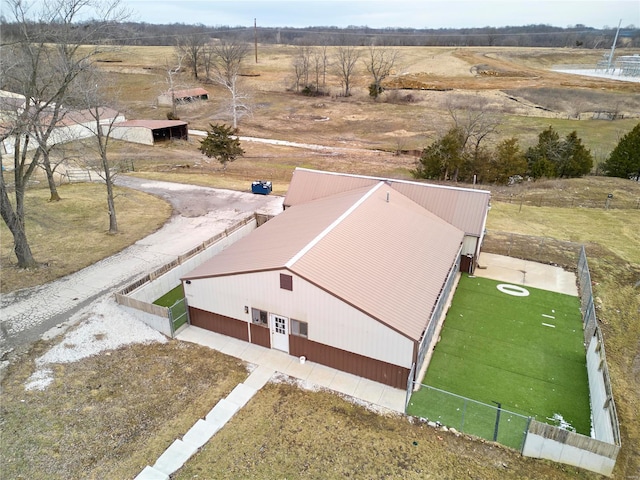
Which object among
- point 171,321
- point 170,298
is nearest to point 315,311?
point 171,321

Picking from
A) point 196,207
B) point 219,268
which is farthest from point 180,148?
point 219,268

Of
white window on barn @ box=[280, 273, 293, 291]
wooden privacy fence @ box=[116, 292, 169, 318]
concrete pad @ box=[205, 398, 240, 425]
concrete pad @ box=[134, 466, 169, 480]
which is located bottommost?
concrete pad @ box=[205, 398, 240, 425]

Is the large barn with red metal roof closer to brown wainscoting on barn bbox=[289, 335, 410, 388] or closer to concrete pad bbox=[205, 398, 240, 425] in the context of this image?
brown wainscoting on barn bbox=[289, 335, 410, 388]

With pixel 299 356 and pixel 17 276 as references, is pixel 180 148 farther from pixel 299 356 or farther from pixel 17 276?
pixel 299 356

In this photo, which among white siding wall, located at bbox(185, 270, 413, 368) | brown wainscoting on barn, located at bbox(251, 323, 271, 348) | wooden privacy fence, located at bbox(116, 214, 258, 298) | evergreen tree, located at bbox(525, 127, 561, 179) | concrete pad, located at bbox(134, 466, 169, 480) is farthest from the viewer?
evergreen tree, located at bbox(525, 127, 561, 179)

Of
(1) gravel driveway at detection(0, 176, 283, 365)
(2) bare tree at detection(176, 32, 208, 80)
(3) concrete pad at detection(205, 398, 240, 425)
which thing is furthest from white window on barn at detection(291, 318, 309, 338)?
(2) bare tree at detection(176, 32, 208, 80)

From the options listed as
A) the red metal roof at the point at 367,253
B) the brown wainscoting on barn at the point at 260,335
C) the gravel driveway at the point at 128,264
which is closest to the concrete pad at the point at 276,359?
the brown wainscoting on barn at the point at 260,335
